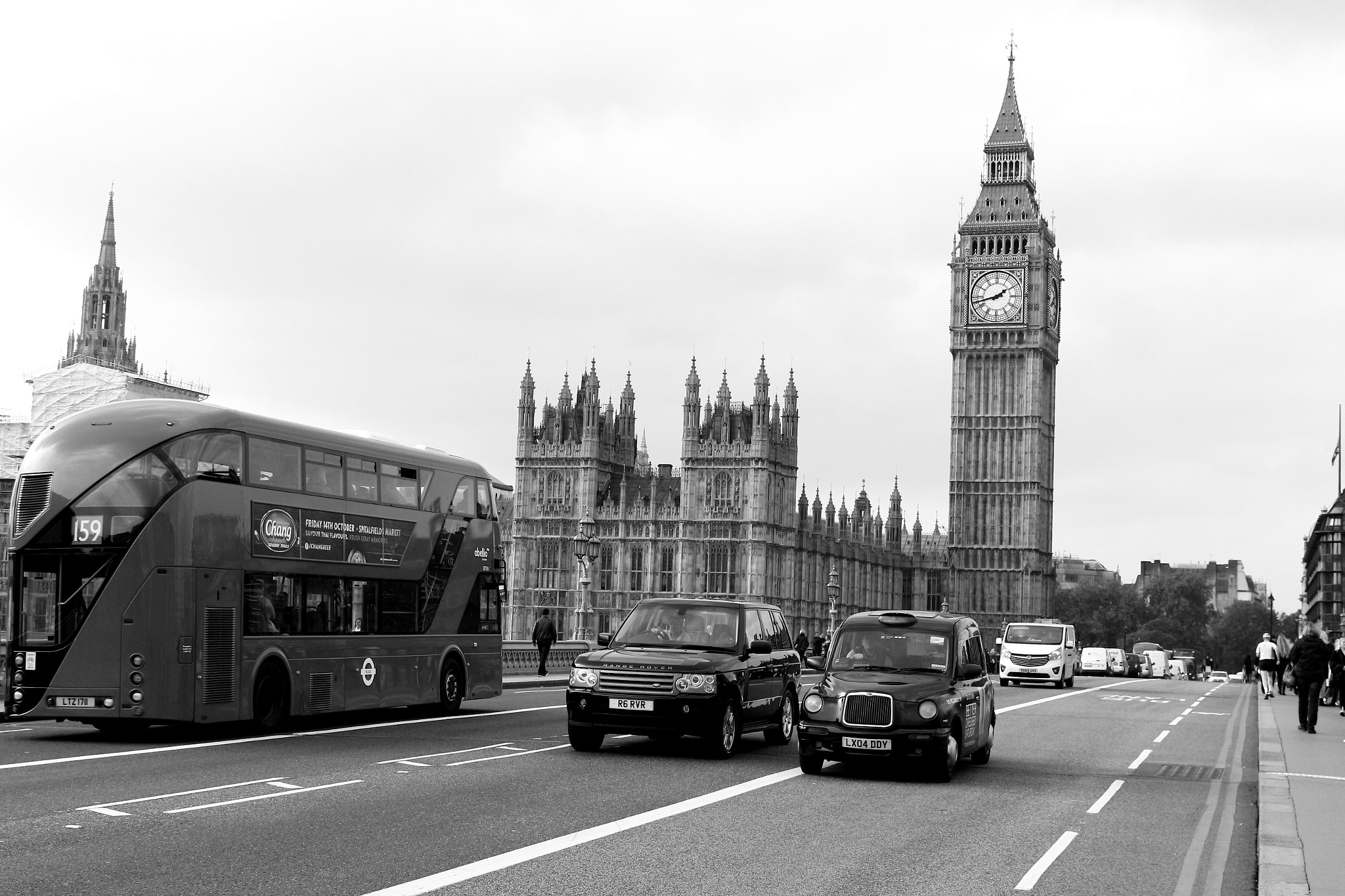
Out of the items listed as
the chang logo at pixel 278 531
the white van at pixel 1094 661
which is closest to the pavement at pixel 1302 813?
the chang logo at pixel 278 531

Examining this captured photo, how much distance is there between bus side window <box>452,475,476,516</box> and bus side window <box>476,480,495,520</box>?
153 millimetres

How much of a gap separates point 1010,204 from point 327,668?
10683 cm

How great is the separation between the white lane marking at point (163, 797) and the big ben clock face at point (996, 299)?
109672 mm

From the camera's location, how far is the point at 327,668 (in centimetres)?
2109

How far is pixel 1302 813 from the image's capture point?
1364cm

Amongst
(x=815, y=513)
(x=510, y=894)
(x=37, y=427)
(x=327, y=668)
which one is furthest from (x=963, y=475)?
(x=510, y=894)

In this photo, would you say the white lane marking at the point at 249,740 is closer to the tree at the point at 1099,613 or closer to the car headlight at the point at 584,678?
the car headlight at the point at 584,678

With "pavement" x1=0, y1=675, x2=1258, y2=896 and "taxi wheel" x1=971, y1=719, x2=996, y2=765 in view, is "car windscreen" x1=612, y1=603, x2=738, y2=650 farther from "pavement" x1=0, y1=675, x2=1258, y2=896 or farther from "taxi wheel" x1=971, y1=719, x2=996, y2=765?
"taxi wheel" x1=971, y1=719, x2=996, y2=765

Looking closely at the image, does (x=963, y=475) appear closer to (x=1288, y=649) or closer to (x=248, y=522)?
(x=1288, y=649)

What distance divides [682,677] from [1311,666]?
435 inches

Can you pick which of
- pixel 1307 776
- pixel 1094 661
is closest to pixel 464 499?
pixel 1307 776

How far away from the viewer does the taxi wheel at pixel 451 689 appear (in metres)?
24.2

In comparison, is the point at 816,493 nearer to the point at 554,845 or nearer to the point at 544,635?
the point at 544,635

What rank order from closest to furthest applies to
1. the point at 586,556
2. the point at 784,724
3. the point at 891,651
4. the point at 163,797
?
the point at 163,797
the point at 891,651
the point at 784,724
the point at 586,556
